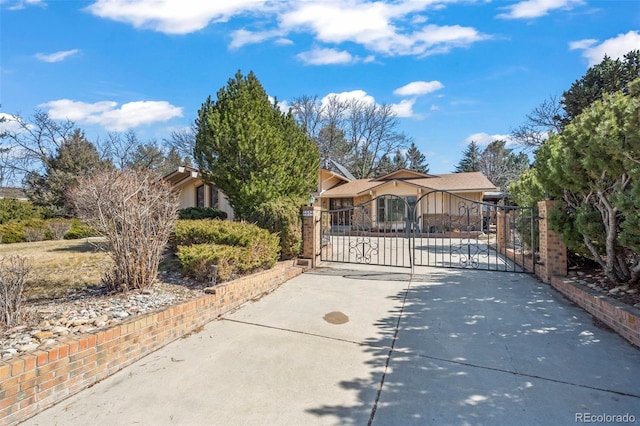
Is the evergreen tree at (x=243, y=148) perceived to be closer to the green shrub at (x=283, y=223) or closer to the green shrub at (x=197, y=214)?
the green shrub at (x=283, y=223)

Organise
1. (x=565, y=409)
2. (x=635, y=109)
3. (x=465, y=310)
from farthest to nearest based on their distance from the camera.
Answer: (x=465, y=310) < (x=635, y=109) < (x=565, y=409)

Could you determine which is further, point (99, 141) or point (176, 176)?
point (99, 141)

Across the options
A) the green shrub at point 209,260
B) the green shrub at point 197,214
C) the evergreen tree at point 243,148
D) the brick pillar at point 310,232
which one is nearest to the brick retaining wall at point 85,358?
the green shrub at point 209,260

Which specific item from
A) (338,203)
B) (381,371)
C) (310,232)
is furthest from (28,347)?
(338,203)

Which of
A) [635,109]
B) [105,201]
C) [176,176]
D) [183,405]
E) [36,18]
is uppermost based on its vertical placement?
[36,18]

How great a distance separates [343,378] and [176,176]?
55.7 ft

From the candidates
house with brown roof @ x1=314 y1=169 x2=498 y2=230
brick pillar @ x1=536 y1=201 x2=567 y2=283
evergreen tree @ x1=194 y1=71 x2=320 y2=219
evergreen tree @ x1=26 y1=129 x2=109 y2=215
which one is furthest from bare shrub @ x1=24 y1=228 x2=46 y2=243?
brick pillar @ x1=536 y1=201 x2=567 y2=283

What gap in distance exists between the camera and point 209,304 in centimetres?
470

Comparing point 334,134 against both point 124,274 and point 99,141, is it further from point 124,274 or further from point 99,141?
point 124,274

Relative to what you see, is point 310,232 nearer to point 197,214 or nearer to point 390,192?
point 197,214

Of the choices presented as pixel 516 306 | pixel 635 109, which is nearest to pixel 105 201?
pixel 516 306

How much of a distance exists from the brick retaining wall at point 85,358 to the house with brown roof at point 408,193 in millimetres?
14219

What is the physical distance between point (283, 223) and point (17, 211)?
822 inches

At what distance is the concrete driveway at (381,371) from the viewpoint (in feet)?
8.41
